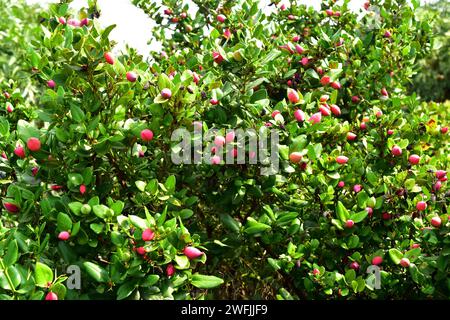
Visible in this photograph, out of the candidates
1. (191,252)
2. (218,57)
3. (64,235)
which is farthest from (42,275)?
(218,57)

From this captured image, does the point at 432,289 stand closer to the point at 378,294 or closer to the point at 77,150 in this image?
the point at 378,294

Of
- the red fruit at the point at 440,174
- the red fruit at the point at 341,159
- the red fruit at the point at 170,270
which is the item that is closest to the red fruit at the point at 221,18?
the red fruit at the point at 341,159

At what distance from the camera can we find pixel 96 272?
160 centimetres

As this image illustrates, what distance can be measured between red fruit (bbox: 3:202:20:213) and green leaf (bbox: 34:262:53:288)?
39 centimetres

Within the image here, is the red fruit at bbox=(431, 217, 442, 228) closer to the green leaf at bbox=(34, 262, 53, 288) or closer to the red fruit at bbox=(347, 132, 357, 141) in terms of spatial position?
the red fruit at bbox=(347, 132, 357, 141)

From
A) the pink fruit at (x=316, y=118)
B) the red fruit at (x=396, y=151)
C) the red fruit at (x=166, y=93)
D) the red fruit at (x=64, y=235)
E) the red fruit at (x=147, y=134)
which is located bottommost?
the red fruit at (x=64, y=235)

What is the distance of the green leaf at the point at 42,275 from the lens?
143 centimetres

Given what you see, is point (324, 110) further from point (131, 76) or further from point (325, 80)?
point (131, 76)

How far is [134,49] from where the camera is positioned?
2783 mm

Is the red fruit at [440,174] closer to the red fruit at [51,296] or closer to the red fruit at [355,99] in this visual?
the red fruit at [355,99]

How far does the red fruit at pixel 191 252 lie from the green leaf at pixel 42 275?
1.35ft

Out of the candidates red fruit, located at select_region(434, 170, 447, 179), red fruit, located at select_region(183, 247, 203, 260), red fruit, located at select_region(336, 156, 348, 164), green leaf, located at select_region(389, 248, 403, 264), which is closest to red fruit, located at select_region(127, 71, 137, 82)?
red fruit, located at select_region(183, 247, 203, 260)

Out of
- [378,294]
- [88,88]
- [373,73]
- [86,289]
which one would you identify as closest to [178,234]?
[86,289]

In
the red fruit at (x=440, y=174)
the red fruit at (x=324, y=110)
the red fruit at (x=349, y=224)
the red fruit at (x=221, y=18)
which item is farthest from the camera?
the red fruit at (x=221, y=18)
